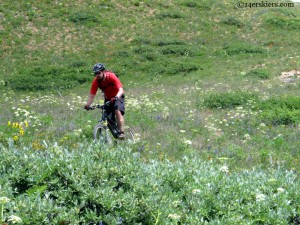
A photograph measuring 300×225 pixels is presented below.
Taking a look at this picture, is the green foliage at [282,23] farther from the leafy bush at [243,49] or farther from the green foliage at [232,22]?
the leafy bush at [243,49]

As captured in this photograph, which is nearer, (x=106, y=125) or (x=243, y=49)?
(x=106, y=125)

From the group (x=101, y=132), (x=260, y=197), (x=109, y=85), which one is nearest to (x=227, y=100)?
(x=109, y=85)

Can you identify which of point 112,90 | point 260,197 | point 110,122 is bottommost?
point 110,122

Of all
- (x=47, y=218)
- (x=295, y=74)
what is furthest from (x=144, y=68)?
(x=47, y=218)

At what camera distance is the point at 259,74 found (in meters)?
22.2

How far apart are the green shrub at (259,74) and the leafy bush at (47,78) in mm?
8474

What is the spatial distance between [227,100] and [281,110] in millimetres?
2765

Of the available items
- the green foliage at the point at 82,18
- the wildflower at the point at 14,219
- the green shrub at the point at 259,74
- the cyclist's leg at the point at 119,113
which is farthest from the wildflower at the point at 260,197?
the green foliage at the point at 82,18

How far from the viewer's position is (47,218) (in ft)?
12.9

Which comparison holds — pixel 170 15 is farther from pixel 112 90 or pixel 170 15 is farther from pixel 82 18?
pixel 112 90

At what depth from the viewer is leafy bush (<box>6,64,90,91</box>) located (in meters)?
23.0

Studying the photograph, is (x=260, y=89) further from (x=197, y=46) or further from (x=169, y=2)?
(x=169, y=2)

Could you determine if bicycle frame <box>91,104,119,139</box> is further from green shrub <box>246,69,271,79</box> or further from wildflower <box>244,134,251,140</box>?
green shrub <box>246,69,271,79</box>

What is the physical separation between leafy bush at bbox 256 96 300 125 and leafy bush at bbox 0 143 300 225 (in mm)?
7453
